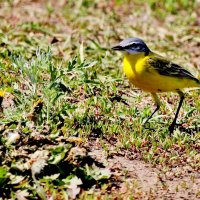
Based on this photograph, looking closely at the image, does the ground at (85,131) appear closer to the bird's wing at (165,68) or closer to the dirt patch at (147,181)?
the dirt patch at (147,181)

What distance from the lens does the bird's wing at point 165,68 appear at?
27.2ft

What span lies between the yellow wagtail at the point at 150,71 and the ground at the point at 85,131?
0.46 m

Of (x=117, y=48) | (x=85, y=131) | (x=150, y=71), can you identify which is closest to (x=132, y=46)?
(x=117, y=48)

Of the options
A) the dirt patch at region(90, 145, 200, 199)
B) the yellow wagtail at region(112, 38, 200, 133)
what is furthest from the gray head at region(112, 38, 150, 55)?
the dirt patch at region(90, 145, 200, 199)

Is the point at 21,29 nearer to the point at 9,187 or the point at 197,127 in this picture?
the point at 197,127

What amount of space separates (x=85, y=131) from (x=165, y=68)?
4.59ft

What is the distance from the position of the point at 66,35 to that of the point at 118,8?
7.30ft

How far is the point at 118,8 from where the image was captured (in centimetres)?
1382

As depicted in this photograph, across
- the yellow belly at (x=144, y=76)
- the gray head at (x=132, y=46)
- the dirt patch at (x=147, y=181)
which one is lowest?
the dirt patch at (x=147, y=181)

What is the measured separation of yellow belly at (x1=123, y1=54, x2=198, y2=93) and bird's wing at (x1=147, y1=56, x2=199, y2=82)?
0.19ft

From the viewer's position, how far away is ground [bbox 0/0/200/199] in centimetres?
675

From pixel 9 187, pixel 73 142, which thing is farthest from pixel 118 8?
pixel 9 187

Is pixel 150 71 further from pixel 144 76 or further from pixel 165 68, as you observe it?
pixel 165 68

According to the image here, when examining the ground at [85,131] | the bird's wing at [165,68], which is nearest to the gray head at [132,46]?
the bird's wing at [165,68]
